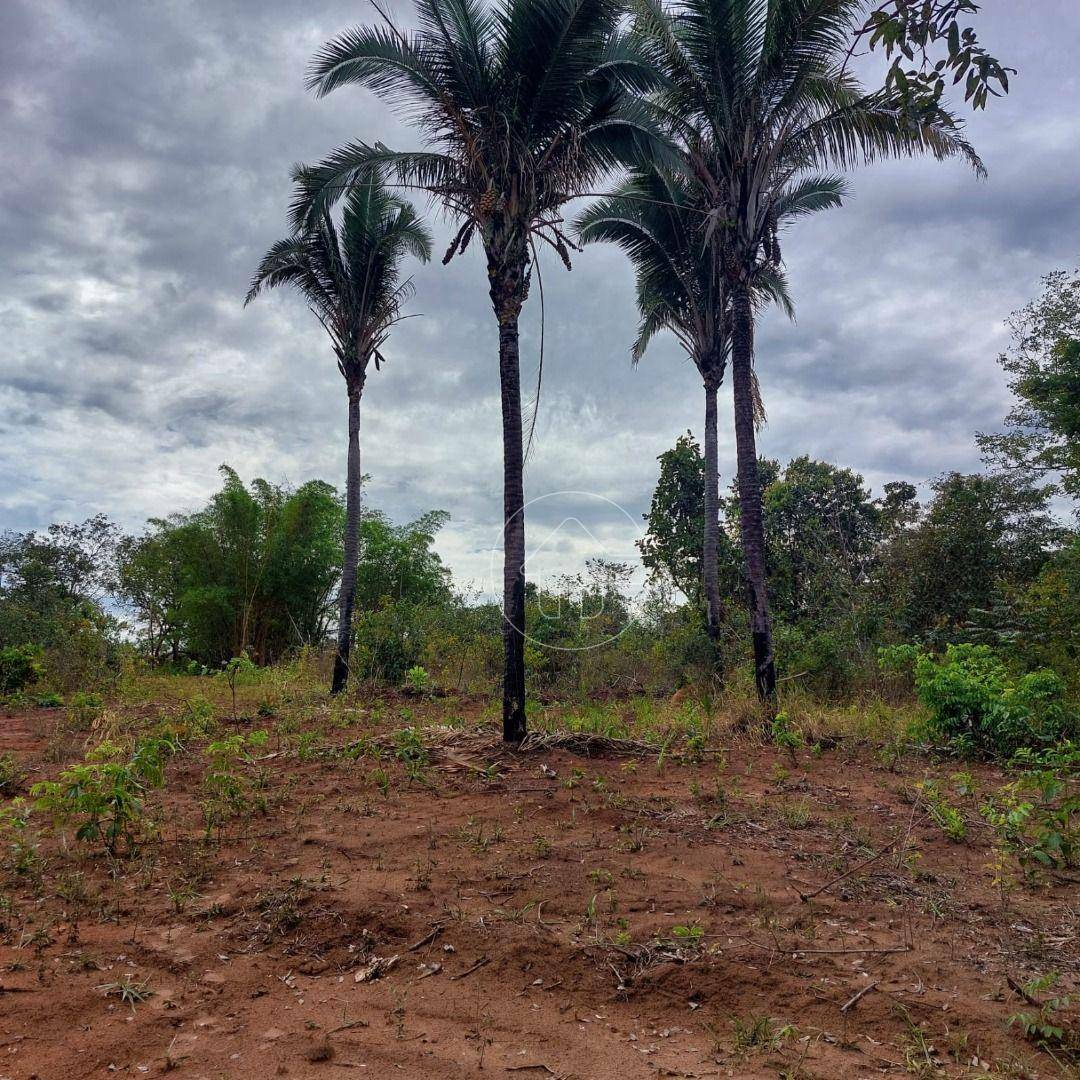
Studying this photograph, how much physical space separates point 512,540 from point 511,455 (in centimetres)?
88

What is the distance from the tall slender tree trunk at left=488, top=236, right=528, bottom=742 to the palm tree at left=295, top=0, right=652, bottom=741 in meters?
0.01

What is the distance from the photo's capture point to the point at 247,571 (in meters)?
18.0

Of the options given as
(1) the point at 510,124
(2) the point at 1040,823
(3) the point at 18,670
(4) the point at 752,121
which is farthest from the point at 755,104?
(3) the point at 18,670

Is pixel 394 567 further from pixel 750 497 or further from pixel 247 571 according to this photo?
pixel 750 497

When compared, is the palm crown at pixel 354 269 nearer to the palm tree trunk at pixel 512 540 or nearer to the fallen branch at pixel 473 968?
the palm tree trunk at pixel 512 540

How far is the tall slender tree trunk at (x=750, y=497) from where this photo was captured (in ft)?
27.8

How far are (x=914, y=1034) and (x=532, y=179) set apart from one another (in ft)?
23.8

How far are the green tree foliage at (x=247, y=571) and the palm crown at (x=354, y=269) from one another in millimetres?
6607

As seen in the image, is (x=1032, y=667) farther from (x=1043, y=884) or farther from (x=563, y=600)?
(x=563, y=600)

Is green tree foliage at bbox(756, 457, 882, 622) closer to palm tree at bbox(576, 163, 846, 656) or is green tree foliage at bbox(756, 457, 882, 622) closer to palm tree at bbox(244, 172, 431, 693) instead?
palm tree at bbox(576, 163, 846, 656)

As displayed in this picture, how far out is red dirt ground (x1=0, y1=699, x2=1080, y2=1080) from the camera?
2588mm

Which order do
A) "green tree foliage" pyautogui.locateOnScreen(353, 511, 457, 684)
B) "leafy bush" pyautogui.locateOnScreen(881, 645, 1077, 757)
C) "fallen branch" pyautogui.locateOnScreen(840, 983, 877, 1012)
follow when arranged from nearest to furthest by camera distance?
"fallen branch" pyautogui.locateOnScreen(840, 983, 877, 1012) < "leafy bush" pyautogui.locateOnScreen(881, 645, 1077, 757) < "green tree foliage" pyautogui.locateOnScreen(353, 511, 457, 684)

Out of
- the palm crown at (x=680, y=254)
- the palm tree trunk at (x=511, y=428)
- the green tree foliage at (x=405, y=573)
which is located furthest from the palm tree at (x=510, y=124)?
the green tree foliage at (x=405, y=573)

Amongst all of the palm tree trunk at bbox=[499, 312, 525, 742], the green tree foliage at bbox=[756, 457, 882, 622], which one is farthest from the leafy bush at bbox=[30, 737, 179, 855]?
the green tree foliage at bbox=[756, 457, 882, 622]
